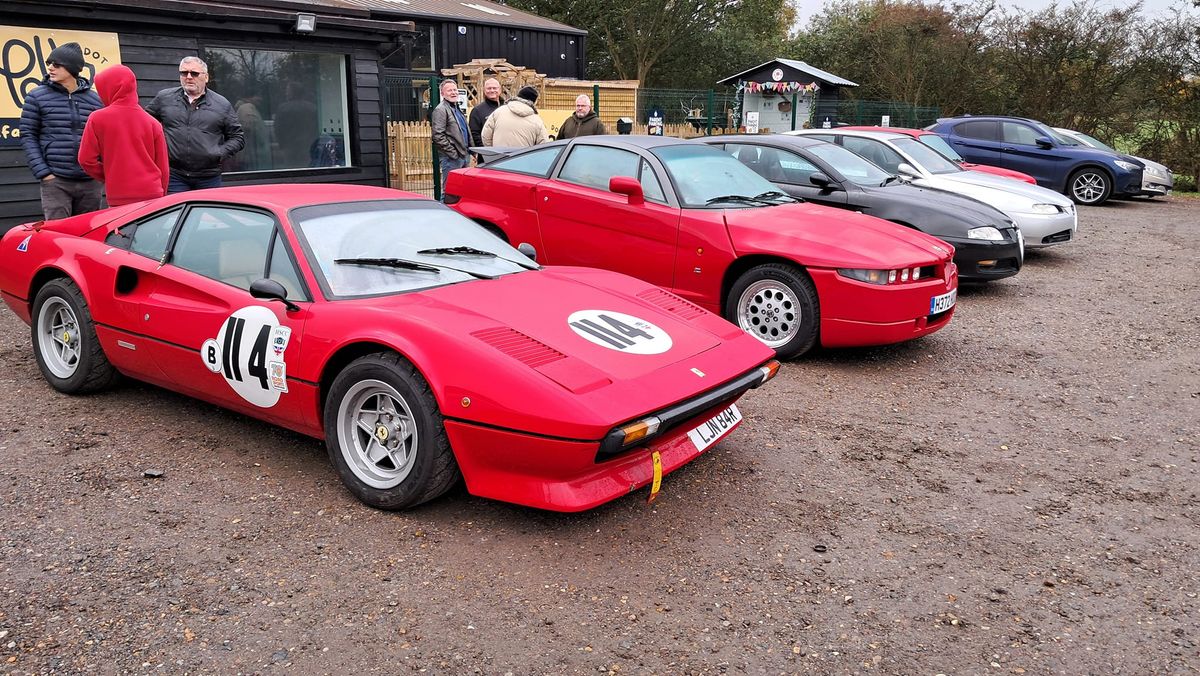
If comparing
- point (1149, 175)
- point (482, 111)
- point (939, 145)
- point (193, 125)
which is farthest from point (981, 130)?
point (193, 125)

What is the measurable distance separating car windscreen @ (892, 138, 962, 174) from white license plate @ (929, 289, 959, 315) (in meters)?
4.56

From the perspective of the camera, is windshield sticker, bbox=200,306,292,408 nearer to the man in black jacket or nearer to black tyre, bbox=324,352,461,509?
black tyre, bbox=324,352,461,509

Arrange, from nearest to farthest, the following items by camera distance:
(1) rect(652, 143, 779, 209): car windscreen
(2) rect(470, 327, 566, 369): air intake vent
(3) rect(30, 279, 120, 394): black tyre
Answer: (2) rect(470, 327, 566, 369): air intake vent
(3) rect(30, 279, 120, 394): black tyre
(1) rect(652, 143, 779, 209): car windscreen

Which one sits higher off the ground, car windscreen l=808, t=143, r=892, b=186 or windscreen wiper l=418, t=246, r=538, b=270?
car windscreen l=808, t=143, r=892, b=186

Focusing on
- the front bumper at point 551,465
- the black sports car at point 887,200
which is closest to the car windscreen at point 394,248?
the front bumper at point 551,465

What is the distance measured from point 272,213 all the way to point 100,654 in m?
2.15

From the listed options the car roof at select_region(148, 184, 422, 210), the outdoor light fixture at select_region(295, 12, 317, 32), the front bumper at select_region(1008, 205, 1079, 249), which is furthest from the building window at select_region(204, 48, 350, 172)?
the front bumper at select_region(1008, 205, 1079, 249)

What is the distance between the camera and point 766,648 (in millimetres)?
2838

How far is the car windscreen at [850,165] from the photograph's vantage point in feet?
27.7

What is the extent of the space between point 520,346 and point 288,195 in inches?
67.8

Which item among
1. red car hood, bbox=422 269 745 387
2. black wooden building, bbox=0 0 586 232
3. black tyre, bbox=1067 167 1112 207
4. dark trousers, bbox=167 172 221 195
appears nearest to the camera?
red car hood, bbox=422 269 745 387

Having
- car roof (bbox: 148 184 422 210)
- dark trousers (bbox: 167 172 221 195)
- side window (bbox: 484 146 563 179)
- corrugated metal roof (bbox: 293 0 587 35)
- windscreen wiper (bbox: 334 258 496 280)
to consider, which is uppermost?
corrugated metal roof (bbox: 293 0 587 35)

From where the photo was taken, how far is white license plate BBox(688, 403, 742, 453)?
382cm

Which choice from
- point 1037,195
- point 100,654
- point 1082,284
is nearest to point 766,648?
point 100,654
